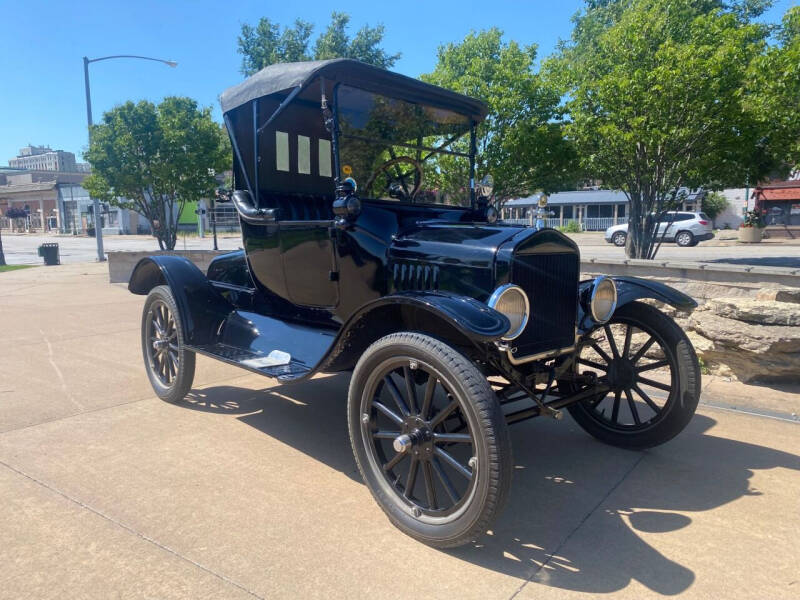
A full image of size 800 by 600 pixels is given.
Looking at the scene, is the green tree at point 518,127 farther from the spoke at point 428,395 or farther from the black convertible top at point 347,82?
the spoke at point 428,395

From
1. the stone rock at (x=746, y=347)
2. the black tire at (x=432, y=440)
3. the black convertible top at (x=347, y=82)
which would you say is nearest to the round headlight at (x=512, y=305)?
the black tire at (x=432, y=440)

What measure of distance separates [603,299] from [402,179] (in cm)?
158

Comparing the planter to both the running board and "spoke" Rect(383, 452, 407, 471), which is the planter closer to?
the running board

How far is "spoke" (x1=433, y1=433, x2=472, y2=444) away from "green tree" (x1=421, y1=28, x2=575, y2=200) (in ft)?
26.6

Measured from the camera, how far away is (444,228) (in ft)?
10.6

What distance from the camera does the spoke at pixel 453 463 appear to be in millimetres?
2382

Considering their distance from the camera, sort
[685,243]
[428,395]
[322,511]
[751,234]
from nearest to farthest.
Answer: [428,395] < [322,511] < [685,243] < [751,234]

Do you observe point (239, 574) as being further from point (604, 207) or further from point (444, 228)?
point (604, 207)

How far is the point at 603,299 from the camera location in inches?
129

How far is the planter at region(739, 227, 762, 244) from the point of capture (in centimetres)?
2511

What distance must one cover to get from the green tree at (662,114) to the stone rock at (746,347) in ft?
14.2

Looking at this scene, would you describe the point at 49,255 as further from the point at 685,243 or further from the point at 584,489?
the point at 685,243

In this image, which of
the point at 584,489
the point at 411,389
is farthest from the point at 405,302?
the point at 584,489

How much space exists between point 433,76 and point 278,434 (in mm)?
9927
